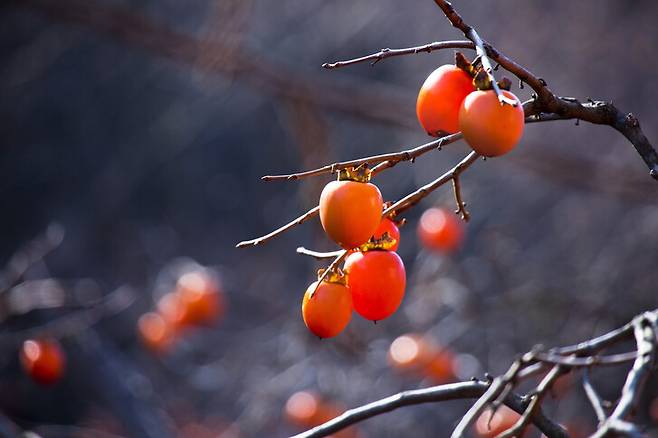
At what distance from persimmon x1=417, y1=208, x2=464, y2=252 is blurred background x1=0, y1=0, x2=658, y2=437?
0.16m

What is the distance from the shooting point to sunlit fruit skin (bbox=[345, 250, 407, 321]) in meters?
0.99

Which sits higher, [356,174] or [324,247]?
[324,247]

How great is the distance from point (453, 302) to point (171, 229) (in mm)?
2766

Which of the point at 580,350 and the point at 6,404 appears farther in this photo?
the point at 6,404

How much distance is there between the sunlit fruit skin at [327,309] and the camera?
101cm

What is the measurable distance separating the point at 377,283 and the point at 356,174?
5.5 inches

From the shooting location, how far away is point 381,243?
102 centimetres

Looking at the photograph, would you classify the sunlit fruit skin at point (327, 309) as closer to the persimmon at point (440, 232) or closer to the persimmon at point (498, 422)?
the persimmon at point (498, 422)

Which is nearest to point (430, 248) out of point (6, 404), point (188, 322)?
point (188, 322)

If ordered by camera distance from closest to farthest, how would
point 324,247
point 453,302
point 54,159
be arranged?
point 324,247
point 453,302
point 54,159

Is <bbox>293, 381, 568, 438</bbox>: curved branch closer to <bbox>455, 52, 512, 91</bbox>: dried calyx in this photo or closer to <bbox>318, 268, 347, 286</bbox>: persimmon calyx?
<bbox>318, 268, 347, 286</bbox>: persimmon calyx

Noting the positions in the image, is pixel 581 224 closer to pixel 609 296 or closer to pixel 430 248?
pixel 609 296

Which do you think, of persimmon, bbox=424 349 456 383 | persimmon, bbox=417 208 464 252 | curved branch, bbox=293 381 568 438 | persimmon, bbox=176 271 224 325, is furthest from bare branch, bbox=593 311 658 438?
persimmon, bbox=176 271 224 325

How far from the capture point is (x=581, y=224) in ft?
14.3
